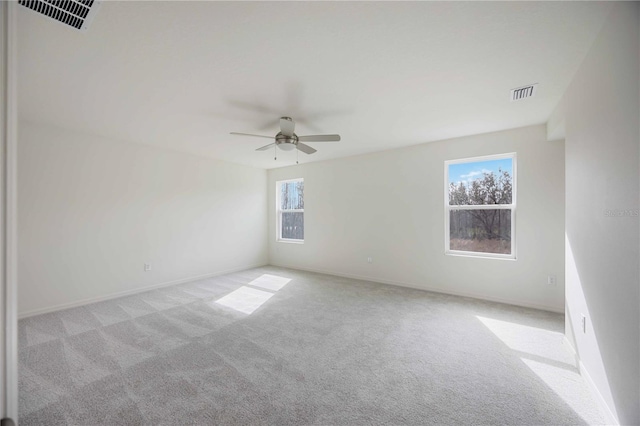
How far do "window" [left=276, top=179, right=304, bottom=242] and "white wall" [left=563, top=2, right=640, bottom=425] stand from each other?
15.5 feet

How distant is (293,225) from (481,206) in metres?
3.92

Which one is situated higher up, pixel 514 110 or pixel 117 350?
pixel 514 110

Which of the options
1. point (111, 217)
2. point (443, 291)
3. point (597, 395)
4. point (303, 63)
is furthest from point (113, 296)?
point (597, 395)

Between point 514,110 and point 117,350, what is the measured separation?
15.8ft

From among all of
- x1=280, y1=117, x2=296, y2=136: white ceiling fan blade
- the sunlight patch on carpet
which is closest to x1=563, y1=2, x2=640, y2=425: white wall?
x1=280, y1=117, x2=296, y2=136: white ceiling fan blade

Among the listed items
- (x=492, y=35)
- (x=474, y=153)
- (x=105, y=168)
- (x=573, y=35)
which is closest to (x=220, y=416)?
(x=492, y=35)

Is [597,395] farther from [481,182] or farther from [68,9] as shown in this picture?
[68,9]

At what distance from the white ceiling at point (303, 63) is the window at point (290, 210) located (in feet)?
9.67

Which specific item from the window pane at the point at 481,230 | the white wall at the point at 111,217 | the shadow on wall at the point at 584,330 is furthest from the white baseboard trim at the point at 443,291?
the white wall at the point at 111,217

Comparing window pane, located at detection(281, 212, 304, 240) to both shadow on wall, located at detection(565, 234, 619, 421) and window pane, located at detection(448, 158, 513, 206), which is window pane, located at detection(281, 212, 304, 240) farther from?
shadow on wall, located at detection(565, 234, 619, 421)

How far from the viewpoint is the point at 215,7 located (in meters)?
1.51

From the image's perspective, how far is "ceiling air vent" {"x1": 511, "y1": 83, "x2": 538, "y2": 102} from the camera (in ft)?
7.89

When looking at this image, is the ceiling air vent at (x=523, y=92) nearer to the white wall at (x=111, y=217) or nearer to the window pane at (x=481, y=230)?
the window pane at (x=481, y=230)

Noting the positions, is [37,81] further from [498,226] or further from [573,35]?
[498,226]
